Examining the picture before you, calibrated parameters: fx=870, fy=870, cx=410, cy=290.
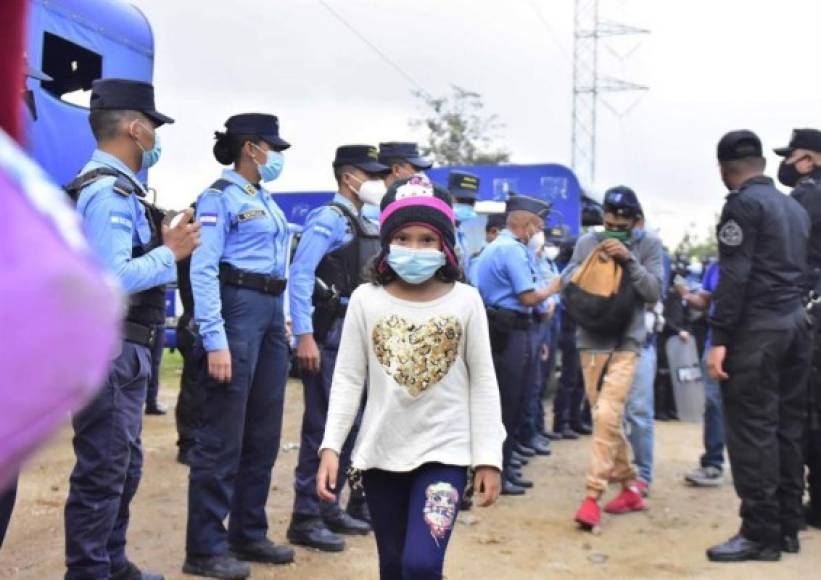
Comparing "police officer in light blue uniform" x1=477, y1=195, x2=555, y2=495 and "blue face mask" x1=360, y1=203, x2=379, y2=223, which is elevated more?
"blue face mask" x1=360, y1=203, x2=379, y2=223

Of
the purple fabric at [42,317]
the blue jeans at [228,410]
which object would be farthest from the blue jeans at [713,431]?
the purple fabric at [42,317]

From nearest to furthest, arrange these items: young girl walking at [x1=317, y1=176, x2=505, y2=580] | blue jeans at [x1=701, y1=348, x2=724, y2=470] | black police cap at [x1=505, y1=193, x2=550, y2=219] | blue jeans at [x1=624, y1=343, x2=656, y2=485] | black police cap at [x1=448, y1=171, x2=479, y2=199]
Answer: young girl walking at [x1=317, y1=176, x2=505, y2=580]
blue jeans at [x1=624, y1=343, x2=656, y2=485]
black police cap at [x1=505, y1=193, x2=550, y2=219]
blue jeans at [x1=701, y1=348, x2=724, y2=470]
black police cap at [x1=448, y1=171, x2=479, y2=199]

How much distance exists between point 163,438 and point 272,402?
13.0ft

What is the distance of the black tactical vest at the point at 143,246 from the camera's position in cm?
338

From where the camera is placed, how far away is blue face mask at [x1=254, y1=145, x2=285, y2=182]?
4.46m

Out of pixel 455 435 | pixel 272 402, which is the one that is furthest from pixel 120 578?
pixel 455 435

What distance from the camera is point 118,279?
311 cm

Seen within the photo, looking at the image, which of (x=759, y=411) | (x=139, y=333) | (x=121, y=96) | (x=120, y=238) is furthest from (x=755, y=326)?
(x=121, y=96)

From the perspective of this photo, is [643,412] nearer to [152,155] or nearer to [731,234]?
[731,234]

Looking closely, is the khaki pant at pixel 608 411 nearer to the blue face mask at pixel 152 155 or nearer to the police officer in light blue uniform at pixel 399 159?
the police officer in light blue uniform at pixel 399 159

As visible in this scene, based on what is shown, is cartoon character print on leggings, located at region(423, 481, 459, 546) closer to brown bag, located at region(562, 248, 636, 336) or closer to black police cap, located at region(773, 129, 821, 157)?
brown bag, located at region(562, 248, 636, 336)

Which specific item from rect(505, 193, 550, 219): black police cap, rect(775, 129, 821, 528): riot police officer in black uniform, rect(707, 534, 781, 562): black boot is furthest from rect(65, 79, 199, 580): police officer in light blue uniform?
rect(775, 129, 821, 528): riot police officer in black uniform

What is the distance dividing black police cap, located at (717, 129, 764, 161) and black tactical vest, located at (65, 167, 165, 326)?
10.1 feet

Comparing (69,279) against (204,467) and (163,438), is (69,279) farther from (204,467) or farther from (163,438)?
(163,438)
